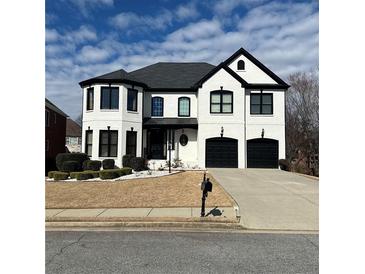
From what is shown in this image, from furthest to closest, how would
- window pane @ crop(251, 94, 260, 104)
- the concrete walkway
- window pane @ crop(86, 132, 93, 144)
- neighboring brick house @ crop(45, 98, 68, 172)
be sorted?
neighboring brick house @ crop(45, 98, 68, 172) < window pane @ crop(251, 94, 260, 104) < window pane @ crop(86, 132, 93, 144) < the concrete walkway

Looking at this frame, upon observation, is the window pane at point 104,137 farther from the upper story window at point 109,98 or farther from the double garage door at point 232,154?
the double garage door at point 232,154

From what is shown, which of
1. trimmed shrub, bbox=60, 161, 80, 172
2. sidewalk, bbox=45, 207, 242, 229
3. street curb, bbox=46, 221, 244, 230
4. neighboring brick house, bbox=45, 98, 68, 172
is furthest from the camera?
neighboring brick house, bbox=45, 98, 68, 172

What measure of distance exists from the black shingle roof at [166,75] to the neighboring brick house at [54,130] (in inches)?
345

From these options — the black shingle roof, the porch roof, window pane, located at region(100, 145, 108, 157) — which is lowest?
window pane, located at region(100, 145, 108, 157)

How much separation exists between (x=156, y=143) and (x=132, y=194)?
13.1 m

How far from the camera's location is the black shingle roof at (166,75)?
78.4ft

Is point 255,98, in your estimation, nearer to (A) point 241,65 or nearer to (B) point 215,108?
(A) point 241,65

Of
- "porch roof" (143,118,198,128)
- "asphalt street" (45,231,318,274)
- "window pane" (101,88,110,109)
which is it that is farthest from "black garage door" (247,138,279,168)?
"asphalt street" (45,231,318,274)

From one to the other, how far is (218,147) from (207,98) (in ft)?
12.8

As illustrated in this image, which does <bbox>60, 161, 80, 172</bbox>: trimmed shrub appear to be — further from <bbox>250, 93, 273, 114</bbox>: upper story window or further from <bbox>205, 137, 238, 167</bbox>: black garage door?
<bbox>250, 93, 273, 114</bbox>: upper story window

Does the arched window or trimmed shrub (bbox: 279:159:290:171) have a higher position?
the arched window

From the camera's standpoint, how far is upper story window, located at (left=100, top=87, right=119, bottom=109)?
22031mm
